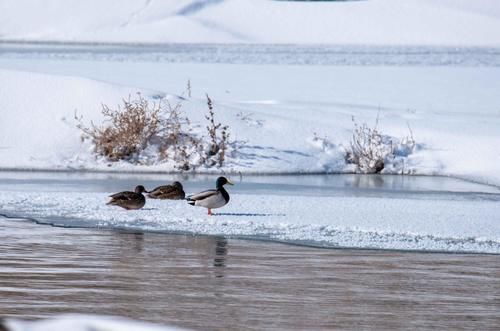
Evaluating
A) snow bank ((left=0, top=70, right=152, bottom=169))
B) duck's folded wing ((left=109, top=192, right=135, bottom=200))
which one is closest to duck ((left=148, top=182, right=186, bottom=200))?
duck's folded wing ((left=109, top=192, right=135, bottom=200))

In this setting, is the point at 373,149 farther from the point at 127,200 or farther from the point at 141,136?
the point at 127,200

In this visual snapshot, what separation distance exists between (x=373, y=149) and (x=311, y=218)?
231 inches

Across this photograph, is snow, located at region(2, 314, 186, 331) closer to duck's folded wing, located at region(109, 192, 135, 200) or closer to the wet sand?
the wet sand

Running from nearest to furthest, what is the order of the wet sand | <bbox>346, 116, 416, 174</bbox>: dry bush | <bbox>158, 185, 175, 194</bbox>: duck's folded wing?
the wet sand, <bbox>158, 185, 175, 194</bbox>: duck's folded wing, <bbox>346, 116, 416, 174</bbox>: dry bush

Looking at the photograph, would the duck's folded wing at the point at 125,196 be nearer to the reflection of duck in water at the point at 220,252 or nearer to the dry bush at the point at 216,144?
the reflection of duck in water at the point at 220,252

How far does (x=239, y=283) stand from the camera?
908 centimetres

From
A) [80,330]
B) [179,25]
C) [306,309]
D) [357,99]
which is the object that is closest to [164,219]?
[306,309]

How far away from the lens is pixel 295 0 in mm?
71000

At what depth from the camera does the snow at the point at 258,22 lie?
57.9 metres

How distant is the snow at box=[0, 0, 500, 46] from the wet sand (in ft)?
145

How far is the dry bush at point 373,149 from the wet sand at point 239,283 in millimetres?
7082

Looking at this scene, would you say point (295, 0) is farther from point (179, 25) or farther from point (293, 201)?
point (293, 201)

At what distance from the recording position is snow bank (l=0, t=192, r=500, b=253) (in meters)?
11.5

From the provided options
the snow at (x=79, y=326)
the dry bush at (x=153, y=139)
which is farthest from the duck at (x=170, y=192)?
the snow at (x=79, y=326)
